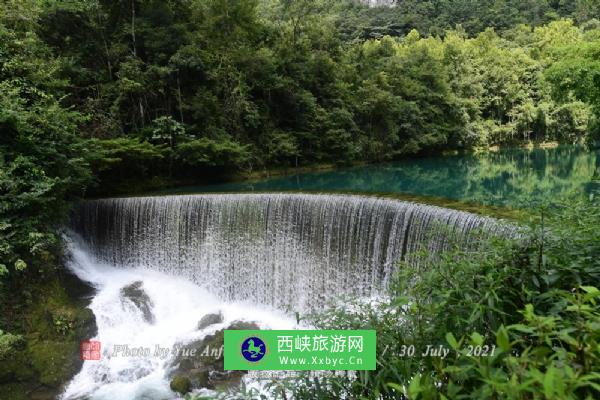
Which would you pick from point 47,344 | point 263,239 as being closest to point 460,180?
point 263,239

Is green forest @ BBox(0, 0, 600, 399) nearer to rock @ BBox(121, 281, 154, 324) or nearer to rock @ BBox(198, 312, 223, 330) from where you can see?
rock @ BBox(121, 281, 154, 324)

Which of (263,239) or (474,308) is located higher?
(474,308)

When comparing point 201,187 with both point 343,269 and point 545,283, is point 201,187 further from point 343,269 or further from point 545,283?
point 545,283

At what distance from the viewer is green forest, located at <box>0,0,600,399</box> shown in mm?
5652

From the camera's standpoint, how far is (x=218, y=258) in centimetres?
809

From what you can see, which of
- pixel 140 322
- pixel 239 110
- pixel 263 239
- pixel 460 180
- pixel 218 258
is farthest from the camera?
pixel 460 180

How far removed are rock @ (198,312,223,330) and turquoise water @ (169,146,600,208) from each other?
14.1 feet

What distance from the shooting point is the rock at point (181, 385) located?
546cm

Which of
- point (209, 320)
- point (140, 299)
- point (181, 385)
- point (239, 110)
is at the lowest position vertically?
point (181, 385)

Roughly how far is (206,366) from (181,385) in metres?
0.46

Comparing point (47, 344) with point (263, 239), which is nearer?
point (47, 344)

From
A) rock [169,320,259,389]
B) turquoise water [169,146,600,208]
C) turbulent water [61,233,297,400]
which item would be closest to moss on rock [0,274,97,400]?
turbulent water [61,233,297,400]

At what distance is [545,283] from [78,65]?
13.6m

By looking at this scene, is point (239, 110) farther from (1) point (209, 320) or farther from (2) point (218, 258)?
(1) point (209, 320)
